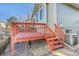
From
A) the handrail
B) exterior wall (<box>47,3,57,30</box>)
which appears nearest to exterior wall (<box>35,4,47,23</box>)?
exterior wall (<box>47,3,57,30</box>)

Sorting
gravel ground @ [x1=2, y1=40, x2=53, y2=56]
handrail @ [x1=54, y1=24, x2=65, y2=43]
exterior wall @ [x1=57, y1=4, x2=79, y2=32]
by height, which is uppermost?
exterior wall @ [x1=57, y1=4, x2=79, y2=32]

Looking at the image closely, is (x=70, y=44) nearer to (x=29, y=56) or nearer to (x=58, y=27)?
(x=58, y=27)

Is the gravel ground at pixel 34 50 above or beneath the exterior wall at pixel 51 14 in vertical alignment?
beneath

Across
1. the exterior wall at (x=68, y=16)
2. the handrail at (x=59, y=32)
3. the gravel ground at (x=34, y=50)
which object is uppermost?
the exterior wall at (x=68, y=16)

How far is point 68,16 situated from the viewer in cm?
190

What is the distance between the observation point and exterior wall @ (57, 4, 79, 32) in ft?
6.16

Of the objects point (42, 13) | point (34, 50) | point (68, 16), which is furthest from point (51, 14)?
point (34, 50)

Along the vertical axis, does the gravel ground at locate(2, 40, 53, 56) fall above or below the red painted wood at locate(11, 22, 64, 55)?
below

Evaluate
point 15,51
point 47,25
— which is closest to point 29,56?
point 15,51

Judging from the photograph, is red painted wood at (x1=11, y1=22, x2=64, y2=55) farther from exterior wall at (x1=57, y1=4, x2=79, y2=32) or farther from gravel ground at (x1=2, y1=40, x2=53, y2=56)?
exterior wall at (x1=57, y1=4, x2=79, y2=32)

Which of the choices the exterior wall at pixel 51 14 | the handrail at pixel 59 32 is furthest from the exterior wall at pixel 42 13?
the handrail at pixel 59 32

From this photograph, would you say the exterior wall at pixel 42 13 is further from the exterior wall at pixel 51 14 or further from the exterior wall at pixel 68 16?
the exterior wall at pixel 68 16

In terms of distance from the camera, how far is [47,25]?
1884 mm

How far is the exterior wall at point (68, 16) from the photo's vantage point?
1878 millimetres
